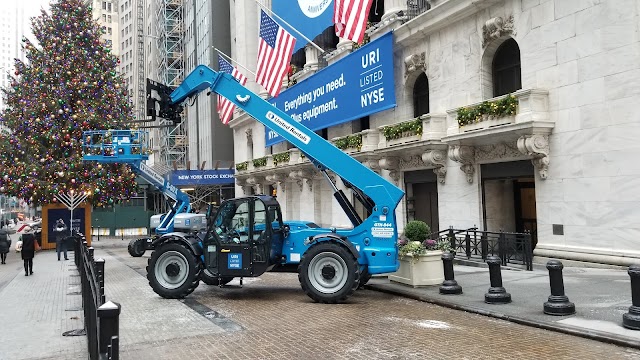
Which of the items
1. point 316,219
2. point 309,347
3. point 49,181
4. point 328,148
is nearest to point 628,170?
point 328,148

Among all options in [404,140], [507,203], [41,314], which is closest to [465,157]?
[507,203]

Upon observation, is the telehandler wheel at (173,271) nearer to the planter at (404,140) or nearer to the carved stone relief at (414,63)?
the planter at (404,140)

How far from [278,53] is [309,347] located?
16195 mm

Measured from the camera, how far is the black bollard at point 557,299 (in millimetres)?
8102

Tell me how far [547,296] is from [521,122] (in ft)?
18.0

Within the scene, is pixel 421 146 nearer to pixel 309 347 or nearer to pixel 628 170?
pixel 628 170

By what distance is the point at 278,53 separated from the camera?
20.9 meters

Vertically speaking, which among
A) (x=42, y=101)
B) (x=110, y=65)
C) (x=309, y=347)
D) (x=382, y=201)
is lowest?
(x=309, y=347)

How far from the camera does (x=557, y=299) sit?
8.20m

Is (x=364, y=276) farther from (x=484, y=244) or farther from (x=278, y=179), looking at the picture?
(x=278, y=179)

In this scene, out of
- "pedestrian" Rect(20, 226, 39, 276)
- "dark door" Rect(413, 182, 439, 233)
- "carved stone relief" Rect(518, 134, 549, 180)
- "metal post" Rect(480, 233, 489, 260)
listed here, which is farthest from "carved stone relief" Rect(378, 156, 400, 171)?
"pedestrian" Rect(20, 226, 39, 276)

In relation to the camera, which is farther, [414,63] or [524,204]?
[414,63]

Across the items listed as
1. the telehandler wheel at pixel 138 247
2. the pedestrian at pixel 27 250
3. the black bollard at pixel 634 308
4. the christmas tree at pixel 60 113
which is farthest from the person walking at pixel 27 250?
the black bollard at pixel 634 308

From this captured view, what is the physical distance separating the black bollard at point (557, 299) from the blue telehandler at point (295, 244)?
10.5 feet
